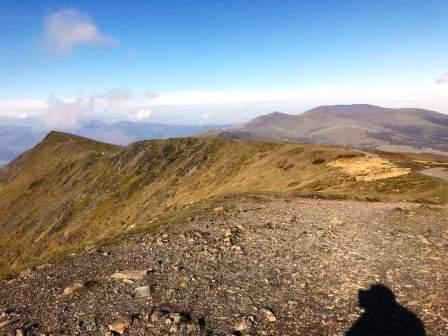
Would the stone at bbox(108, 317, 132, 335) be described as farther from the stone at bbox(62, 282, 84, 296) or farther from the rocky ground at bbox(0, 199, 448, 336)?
the stone at bbox(62, 282, 84, 296)

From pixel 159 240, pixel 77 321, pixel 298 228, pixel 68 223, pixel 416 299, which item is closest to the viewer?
pixel 77 321

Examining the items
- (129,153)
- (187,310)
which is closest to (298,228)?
(187,310)

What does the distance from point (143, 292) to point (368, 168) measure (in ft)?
164

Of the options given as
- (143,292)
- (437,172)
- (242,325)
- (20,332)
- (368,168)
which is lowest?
(20,332)

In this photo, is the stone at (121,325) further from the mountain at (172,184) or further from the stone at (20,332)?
the mountain at (172,184)

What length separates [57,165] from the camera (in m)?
171

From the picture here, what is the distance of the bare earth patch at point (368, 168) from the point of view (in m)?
54.4

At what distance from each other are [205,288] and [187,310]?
234cm

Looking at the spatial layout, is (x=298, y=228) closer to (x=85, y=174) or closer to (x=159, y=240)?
(x=159, y=240)

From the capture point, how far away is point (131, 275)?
20.3 m

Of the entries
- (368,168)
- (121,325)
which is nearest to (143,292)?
(121,325)

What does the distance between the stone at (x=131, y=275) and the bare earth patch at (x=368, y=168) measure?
40.2 metres

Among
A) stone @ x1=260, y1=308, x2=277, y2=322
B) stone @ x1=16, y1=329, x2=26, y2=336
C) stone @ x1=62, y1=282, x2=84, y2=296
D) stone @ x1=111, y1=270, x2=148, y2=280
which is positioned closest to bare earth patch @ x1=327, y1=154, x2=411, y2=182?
stone @ x1=111, y1=270, x2=148, y2=280

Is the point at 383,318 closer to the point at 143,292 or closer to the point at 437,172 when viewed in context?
the point at 143,292
